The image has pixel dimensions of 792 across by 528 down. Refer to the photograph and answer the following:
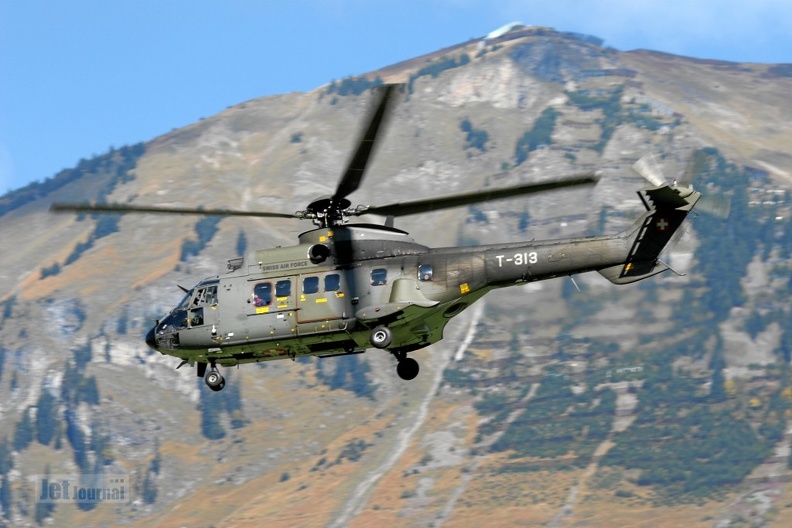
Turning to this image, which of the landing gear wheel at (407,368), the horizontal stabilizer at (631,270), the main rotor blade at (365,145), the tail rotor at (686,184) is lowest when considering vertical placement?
the landing gear wheel at (407,368)

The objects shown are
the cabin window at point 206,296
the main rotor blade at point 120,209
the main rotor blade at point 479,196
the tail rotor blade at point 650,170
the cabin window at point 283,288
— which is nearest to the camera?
the main rotor blade at point 479,196

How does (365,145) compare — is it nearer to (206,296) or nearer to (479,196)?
(479,196)

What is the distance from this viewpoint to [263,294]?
40.5 metres

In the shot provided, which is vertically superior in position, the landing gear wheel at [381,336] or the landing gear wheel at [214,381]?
the landing gear wheel at [381,336]

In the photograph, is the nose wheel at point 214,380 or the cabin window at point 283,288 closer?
the cabin window at point 283,288

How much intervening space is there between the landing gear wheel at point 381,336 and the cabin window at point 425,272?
1.78 m

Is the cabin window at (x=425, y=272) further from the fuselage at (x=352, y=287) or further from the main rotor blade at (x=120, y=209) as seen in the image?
the main rotor blade at (x=120, y=209)

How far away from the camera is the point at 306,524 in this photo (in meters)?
199

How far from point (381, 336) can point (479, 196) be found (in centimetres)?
572

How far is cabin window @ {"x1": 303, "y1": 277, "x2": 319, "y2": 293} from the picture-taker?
3995 cm

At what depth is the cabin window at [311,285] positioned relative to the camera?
40.0 meters

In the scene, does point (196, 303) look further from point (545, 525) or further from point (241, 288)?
point (545, 525)

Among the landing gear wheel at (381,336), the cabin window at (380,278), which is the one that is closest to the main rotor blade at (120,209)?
the cabin window at (380,278)

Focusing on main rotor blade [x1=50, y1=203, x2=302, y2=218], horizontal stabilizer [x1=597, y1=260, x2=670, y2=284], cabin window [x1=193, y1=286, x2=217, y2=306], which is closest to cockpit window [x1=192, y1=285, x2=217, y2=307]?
cabin window [x1=193, y1=286, x2=217, y2=306]
